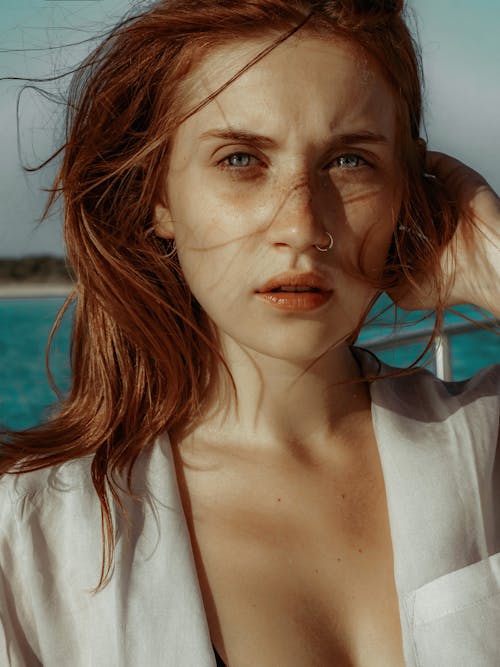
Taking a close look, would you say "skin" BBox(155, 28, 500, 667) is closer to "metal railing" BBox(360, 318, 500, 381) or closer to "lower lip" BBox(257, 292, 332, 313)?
"lower lip" BBox(257, 292, 332, 313)

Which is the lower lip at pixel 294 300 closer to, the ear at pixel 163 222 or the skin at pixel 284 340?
the skin at pixel 284 340

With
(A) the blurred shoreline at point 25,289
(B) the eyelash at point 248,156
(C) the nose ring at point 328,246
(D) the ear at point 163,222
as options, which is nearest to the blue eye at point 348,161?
(B) the eyelash at point 248,156

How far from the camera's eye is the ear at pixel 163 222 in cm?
187

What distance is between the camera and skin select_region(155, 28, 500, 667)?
5.32 ft

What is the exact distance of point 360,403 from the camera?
78.4 inches

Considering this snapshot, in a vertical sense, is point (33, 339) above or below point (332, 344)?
above

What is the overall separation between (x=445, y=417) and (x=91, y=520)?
2.39ft

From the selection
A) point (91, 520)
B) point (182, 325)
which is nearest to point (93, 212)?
point (182, 325)

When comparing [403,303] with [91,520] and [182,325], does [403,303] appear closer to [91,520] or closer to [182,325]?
[182,325]

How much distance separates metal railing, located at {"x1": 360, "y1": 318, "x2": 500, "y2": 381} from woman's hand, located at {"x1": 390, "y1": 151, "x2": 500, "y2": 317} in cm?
8

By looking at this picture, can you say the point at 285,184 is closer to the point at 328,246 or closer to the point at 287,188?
the point at 287,188

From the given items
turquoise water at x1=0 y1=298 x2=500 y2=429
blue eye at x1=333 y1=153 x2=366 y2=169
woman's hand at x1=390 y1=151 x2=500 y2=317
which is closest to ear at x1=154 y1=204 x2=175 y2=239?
blue eye at x1=333 y1=153 x2=366 y2=169

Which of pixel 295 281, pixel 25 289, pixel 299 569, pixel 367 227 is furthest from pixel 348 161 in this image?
pixel 25 289

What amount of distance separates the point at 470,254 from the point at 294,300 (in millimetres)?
506
